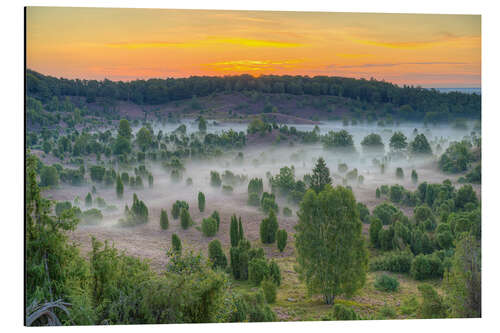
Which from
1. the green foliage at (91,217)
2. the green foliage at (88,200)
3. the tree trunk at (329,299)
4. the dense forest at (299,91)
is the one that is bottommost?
the tree trunk at (329,299)

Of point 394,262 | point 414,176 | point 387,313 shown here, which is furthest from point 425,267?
point 414,176

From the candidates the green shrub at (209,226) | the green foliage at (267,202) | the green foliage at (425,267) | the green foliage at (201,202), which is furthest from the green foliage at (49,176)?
the green foliage at (425,267)

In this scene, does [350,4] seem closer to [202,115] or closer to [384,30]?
[384,30]

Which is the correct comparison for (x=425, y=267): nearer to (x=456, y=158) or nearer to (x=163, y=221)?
(x=456, y=158)

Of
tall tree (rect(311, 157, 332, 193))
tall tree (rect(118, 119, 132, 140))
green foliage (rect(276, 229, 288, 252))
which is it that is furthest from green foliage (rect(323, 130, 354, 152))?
tall tree (rect(118, 119, 132, 140))

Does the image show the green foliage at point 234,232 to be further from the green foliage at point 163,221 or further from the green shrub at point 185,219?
the green foliage at point 163,221

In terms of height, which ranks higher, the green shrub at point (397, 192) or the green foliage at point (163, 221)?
the green shrub at point (397, 192)

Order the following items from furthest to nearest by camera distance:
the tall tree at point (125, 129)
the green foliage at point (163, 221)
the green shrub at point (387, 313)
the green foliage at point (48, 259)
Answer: the tall tree at point (125, 129) < the green foliage at point (163, 221) < the green shrub at point (387, 313) < the green foliage at point (48, 259)
